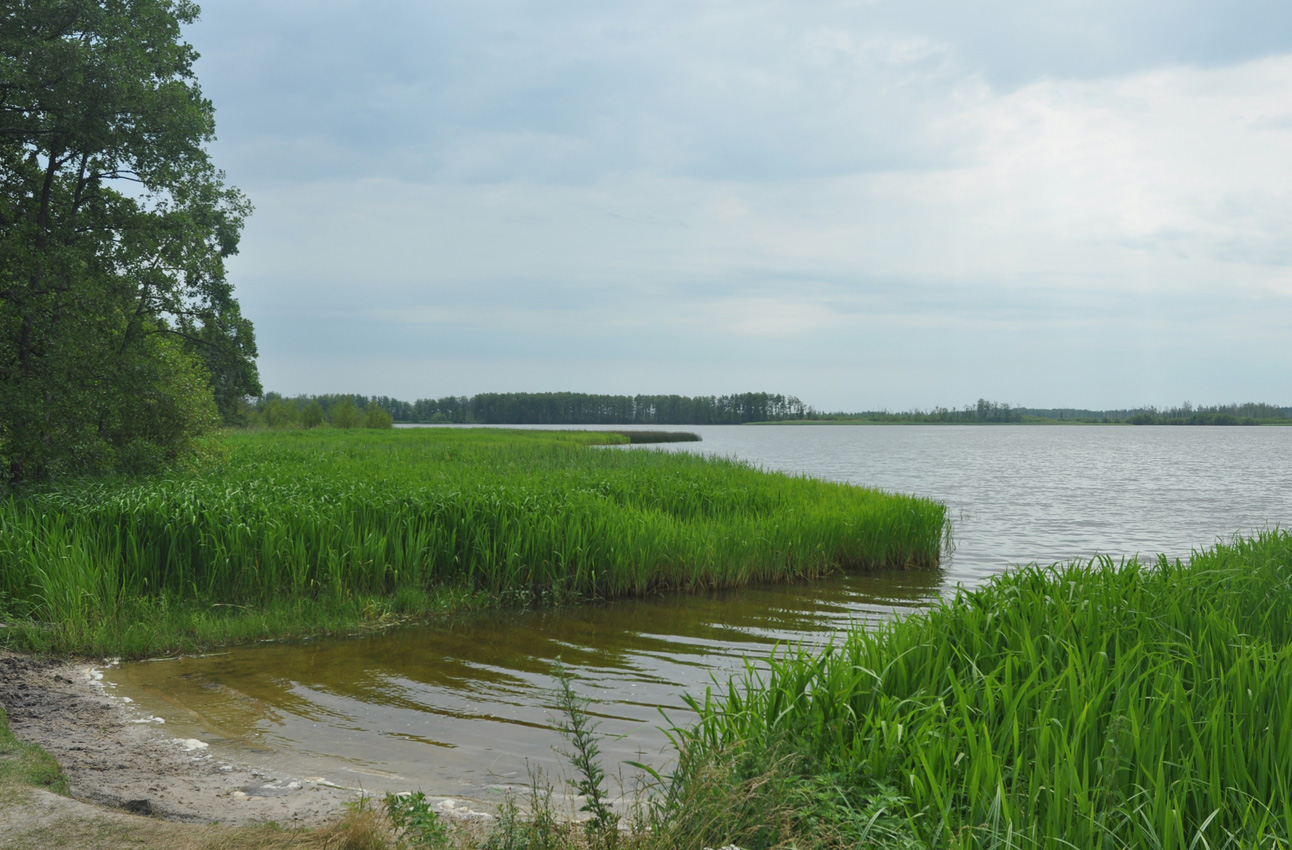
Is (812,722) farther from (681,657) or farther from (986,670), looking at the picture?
(681,657)

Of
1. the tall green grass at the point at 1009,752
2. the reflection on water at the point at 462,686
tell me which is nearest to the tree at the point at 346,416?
the reflection on water at the point at 462,686

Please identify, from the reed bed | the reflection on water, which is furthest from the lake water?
the reed bed

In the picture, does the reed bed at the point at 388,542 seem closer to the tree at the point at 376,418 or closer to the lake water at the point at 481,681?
the lake water at the point at 481,681

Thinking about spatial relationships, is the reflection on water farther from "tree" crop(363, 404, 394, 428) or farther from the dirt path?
"tree" crop(363, 404, 394, 428)

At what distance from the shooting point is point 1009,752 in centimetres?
434

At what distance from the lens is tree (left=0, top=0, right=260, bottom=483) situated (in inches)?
599

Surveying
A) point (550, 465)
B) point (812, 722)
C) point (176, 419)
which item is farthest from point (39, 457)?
point (812, 722)

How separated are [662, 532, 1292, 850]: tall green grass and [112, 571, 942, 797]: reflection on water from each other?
1.93m

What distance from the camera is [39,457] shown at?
15102 millimetres

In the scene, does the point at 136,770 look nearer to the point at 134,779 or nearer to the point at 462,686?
the point at 134,779

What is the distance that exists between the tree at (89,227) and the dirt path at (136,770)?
963 cm

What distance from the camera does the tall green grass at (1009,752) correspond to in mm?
3678

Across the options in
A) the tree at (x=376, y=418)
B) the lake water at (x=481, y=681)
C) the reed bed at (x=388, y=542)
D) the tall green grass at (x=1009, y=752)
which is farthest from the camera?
the tree at (x=376, y=418)

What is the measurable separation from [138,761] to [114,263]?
1599 cm
